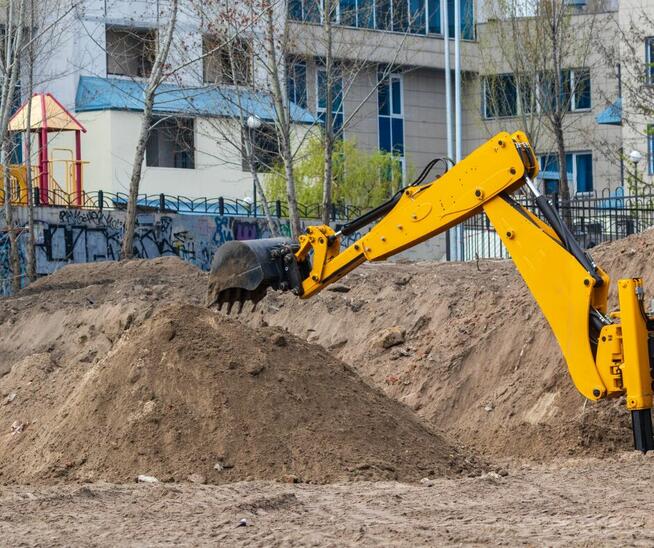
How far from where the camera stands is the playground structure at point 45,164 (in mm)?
30906

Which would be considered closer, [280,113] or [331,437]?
[331,437]

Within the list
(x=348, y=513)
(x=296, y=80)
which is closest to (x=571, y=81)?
(x=296, y=80)

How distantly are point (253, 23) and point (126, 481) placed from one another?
15017mm

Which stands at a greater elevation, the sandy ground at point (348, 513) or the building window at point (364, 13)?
the building window at point (364, 13)

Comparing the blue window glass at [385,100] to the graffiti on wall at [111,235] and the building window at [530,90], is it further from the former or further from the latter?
the graffiti on wall at [111,235]

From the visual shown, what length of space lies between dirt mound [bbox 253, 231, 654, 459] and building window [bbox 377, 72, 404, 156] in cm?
3169

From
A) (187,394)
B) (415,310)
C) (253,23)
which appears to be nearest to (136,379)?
(187,394)

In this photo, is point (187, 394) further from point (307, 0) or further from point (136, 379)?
point (307, 0)

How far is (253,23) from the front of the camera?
2442cm

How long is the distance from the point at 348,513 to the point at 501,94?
3432 cm

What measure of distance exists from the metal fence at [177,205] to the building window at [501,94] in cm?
580

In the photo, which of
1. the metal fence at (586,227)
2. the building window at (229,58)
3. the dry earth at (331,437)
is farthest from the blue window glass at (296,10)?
the dry earth at (331,437)

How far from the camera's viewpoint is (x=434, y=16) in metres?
51.6

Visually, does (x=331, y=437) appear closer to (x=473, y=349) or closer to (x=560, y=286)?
(x=560, y=286)
